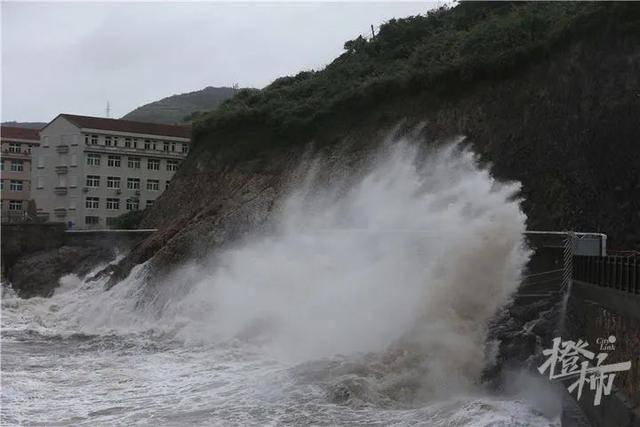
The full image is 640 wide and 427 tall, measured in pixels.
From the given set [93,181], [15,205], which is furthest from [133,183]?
[15,205]

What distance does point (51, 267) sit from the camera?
31578 mm

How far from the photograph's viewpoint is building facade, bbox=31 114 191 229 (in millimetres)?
54438

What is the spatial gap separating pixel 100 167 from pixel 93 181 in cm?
135

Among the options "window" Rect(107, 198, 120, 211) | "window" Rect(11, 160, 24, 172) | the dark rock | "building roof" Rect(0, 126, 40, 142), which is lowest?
the dark rock

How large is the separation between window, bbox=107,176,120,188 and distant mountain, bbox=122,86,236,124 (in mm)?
77935

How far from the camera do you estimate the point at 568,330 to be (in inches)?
405

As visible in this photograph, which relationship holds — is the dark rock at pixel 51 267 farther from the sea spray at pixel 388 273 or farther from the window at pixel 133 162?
the window at pixel 133 162

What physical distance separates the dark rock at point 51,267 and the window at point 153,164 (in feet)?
78.2

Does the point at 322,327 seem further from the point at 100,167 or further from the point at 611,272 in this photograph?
the point at 100,167

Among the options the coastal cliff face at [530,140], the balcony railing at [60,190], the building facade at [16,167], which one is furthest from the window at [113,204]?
the coastal cliff face at [530,140]

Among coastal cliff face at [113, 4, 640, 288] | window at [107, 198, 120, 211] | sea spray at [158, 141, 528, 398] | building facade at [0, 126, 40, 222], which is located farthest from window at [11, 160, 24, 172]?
sea spray at [158, 141, 528, 398]

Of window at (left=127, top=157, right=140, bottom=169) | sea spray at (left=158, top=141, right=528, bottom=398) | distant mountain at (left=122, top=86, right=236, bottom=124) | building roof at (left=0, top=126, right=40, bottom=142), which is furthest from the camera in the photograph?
distant mountain at (left=122, top=86, right=236, bottom=124)

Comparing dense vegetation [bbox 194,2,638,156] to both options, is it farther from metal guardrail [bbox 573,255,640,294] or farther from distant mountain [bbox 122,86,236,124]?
distant mountain [bbox 122,86,236,124]

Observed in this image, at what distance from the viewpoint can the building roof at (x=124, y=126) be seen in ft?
182
